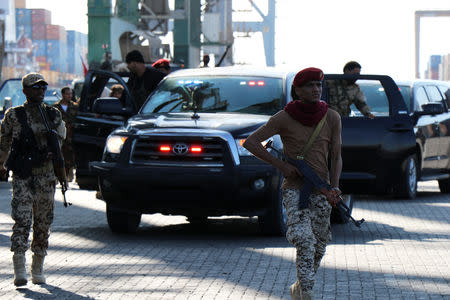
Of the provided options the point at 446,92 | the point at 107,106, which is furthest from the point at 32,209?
the point at 446,92

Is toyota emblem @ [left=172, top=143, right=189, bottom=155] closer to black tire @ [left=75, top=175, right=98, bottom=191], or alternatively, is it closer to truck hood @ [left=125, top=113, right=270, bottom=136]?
truck hood @ [left=125, top=113, right=270, bottom=136]

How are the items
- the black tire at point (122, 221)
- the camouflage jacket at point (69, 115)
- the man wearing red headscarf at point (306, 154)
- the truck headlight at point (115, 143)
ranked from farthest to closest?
the camouflage jacket at point (69, 115) < the black tire at point (122, 221) < the truck headlight at point (115, 143) < the man wearing red headscarf at point (306, 154)

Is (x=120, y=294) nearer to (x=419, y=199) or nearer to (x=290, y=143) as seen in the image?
(x=290, y=143)

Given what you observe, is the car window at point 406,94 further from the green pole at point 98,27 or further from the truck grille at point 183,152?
the green pole at point 98,27

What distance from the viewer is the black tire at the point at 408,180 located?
15.9 m

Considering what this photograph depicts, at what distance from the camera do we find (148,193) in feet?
36.5

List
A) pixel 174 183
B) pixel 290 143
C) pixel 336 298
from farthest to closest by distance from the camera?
pixel 174 183 → pixel 336 298 → pixel 290 143

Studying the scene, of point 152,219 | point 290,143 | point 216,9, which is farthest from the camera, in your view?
point 216,9

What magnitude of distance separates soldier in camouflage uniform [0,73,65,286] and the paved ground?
1.02 feet

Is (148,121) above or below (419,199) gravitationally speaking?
above

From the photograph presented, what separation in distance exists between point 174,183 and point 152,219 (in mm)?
2913

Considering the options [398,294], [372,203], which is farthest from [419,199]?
[398,294]

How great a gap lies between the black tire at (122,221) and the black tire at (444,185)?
821 cm

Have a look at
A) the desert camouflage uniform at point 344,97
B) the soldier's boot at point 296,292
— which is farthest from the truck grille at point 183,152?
the soldier's boot at point 296,292
